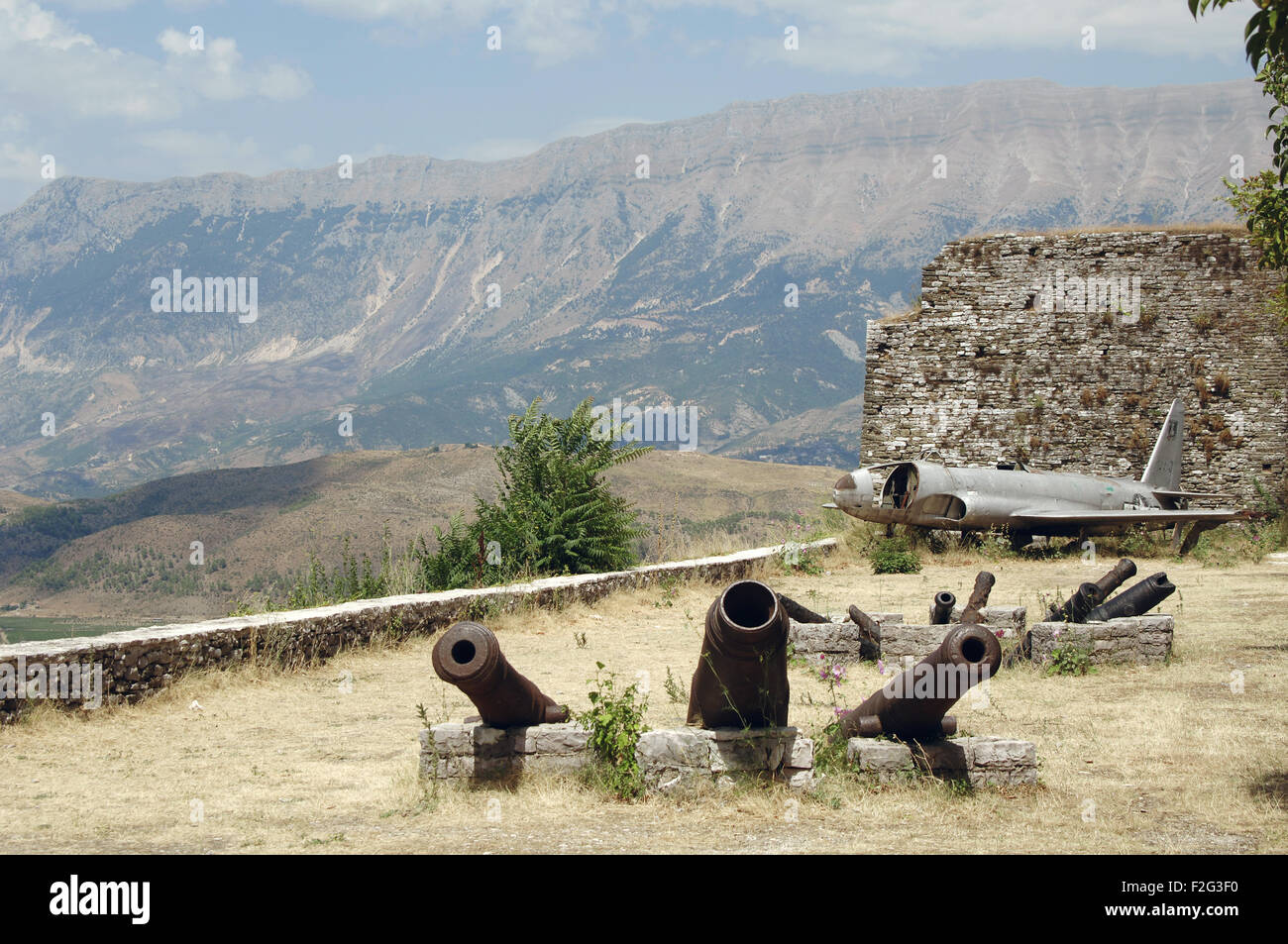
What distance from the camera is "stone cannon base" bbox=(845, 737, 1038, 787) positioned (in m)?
6.48

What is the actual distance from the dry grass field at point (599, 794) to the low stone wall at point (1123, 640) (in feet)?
0.66

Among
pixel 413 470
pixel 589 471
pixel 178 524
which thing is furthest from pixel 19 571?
pixel 589 471

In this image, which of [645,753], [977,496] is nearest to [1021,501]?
[977,496]

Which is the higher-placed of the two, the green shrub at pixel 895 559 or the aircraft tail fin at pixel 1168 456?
the aircraft tail fin at pixel 1168 456

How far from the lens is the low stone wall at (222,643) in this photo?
834 centimetres

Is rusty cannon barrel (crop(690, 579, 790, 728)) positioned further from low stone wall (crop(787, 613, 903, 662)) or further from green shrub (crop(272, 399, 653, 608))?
green shrub (crop(272, 399, 653, 608))

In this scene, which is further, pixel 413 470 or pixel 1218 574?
pixel 413 470

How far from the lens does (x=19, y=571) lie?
391ft

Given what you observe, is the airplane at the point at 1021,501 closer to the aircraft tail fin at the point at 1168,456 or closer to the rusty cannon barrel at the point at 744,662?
the aircraft tail fin at the point at 1168,456

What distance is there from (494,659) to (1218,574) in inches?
512

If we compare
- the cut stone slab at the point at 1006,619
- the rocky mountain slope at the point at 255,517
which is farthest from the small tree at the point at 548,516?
the rocky mountain slope at the point at 255,517

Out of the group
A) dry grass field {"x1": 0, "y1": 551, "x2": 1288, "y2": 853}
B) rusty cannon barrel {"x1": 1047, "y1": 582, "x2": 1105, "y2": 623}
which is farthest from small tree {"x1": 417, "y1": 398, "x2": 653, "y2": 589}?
rusty cannon barrel {"x1": 1047, "y1": 582, "x2": 1105, "y2": 623}

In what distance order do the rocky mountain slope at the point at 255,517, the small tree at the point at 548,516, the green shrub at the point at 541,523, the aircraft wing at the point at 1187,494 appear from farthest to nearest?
the rocky mountain slope at the point at 255,517 < the aircraft wing at the point at 1187,494 < the small tree at the point at 548,516 < the green shrub at the point at 541,523
